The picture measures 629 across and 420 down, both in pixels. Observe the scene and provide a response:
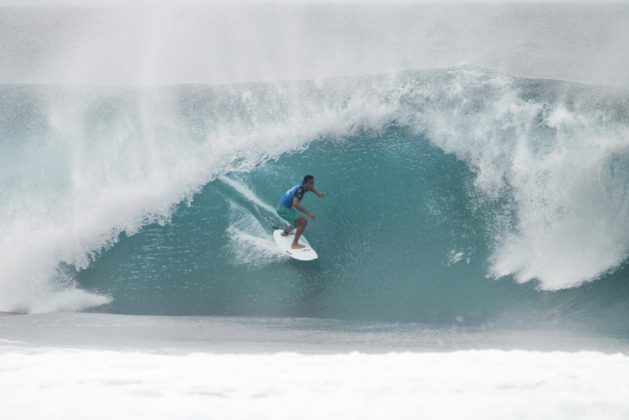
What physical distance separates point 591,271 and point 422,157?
3.12 m

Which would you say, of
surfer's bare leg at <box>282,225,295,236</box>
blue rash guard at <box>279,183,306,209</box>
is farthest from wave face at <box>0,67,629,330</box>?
blue rash guard at <box>279,183,306,209</box>

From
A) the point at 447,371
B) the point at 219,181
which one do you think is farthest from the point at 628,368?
the point at 219,181

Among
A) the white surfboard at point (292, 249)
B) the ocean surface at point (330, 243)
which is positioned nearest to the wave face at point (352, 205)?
the ocean surface at point (330, 243)

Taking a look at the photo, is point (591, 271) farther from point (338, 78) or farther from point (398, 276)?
point (338, 78)

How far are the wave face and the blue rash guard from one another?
809 mm

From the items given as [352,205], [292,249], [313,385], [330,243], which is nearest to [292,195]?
[292,249]

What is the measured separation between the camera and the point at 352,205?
10508 millimetres

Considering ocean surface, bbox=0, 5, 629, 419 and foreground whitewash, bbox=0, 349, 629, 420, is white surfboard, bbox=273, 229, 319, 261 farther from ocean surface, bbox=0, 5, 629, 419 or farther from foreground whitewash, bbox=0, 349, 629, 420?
foreground whitewash, bbox=0, 349, 629, 420

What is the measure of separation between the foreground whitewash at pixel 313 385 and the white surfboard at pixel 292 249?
98.5 inches

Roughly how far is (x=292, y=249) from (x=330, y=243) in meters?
0.76

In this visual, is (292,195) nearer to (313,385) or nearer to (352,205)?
(352,205)

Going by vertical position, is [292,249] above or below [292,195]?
below

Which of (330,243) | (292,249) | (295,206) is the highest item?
(295,206)

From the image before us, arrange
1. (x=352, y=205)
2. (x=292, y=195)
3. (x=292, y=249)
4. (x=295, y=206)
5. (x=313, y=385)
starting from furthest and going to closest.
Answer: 1. (x=352, y=205)
2. (x=292, y=249)
3. (x=292, y=195)
4. (x=295, y=206)
5. (x=313, y=385)
